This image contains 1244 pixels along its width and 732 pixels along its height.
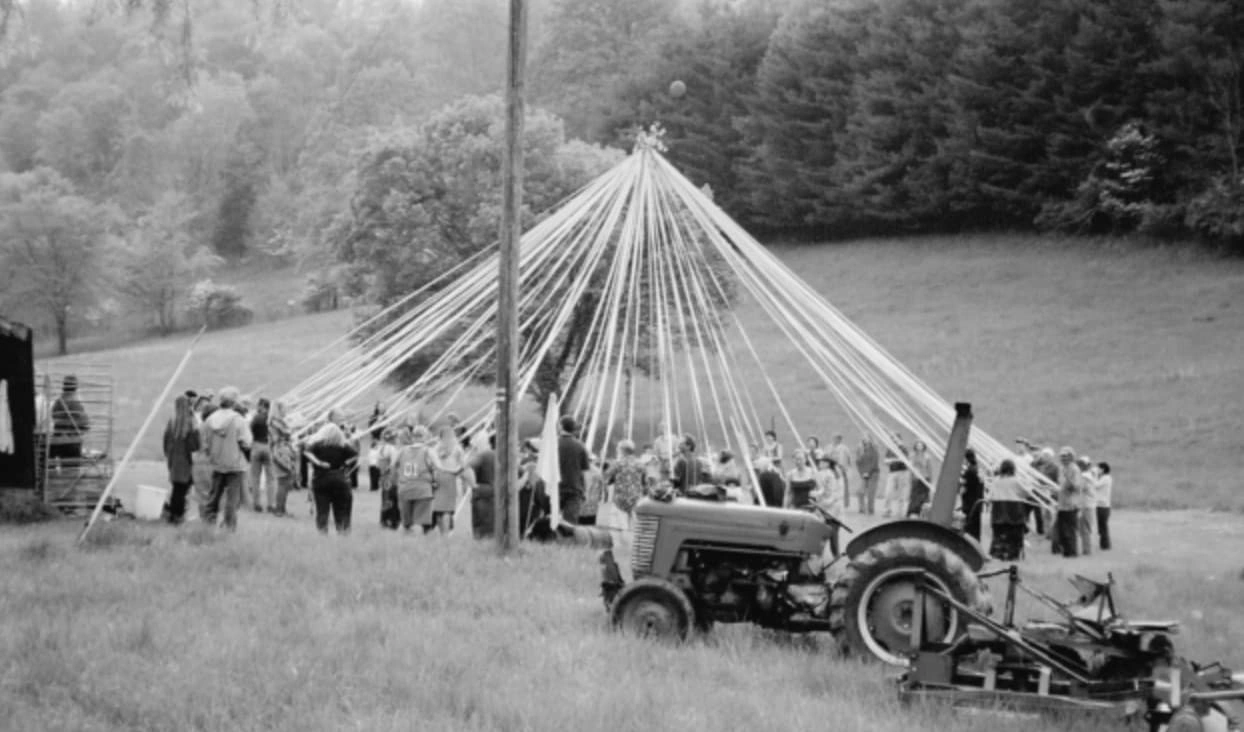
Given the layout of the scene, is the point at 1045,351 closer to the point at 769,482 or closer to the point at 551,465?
the point at 769,482

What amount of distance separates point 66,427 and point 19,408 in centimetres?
108

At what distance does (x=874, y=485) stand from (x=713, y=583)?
14041mm

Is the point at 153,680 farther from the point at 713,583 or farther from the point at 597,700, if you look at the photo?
the point at 713,583

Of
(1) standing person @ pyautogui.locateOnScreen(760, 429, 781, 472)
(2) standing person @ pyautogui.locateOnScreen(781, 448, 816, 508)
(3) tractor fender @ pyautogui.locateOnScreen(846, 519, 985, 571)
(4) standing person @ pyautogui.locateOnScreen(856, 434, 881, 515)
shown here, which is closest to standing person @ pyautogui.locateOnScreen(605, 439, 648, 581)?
(1) standing person @ pyautogui.locateOnScreen(760, 429, 781, 472)

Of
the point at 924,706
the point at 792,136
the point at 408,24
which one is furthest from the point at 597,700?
the point at 408,24

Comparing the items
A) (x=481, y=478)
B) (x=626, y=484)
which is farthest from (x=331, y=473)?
(x=626, y=484)

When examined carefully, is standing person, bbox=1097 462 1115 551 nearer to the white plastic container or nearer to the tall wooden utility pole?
the tall wooden utility pole

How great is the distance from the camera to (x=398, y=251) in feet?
104

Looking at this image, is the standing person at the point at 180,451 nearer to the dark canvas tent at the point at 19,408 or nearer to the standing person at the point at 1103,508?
the dark canvas tent at the point at 19,408

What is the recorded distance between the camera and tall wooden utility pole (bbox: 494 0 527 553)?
12.7 metres

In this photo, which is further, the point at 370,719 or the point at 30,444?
the point at 30,444

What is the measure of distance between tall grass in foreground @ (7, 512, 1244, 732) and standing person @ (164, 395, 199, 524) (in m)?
2.50

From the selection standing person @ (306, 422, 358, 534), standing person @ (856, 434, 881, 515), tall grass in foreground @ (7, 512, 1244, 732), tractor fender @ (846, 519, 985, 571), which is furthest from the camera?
standing person @ (856, 434, 881, 515)

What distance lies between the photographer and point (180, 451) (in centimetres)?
1442
